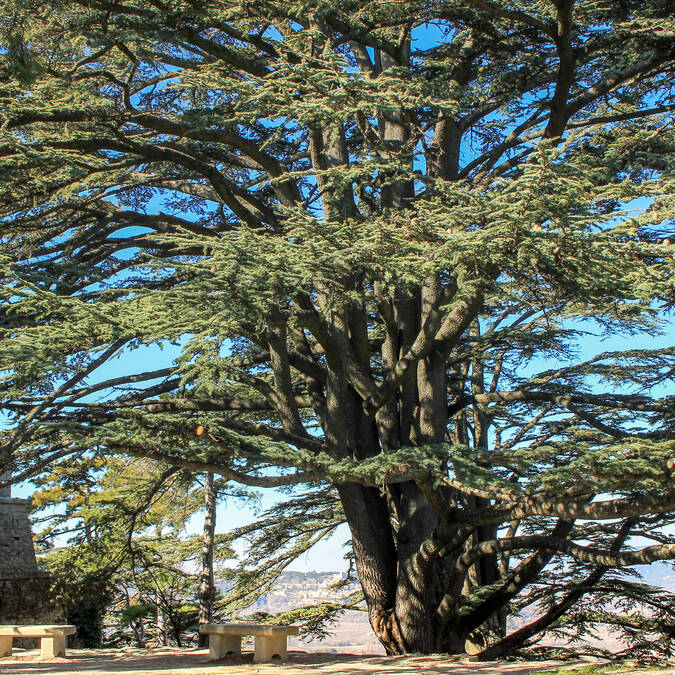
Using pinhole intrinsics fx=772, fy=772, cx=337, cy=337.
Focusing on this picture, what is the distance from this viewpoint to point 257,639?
8.84m

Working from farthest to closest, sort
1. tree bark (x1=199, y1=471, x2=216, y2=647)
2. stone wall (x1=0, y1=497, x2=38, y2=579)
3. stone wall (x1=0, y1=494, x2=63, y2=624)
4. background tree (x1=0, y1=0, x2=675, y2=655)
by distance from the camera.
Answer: stone wall (x1=0, y1=497, x2=38, y2=579) < stone wall (x1=0, y1=494, x2=63, y2=624) < tree bark (x1=199, y1=471, x2=216, y2=647) < background tree (x1=0, y1=0, x2=675, y2=655)

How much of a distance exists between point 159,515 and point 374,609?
805cm

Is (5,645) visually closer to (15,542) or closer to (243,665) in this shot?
(243,665)

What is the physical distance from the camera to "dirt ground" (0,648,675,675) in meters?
6.90

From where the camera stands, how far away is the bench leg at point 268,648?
8.66m

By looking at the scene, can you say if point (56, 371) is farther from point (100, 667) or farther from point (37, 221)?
point (100, 667)

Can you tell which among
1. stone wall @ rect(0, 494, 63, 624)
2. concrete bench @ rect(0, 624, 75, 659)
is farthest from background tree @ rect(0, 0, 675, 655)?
stone wall @ rect(0, 494, 63, 624)

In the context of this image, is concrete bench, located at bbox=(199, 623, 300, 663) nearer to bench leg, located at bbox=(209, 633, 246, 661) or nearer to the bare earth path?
bench leg, located at bbox=(209, 633, 246, 661)

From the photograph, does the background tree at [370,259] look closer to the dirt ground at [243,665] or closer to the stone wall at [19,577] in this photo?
the dirt ground at [243,665]

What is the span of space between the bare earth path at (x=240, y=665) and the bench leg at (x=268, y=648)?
0.12 m

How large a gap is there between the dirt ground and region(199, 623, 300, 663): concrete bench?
155 mm

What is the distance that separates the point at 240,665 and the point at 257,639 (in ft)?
1.47

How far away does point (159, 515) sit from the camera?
51.9 ft

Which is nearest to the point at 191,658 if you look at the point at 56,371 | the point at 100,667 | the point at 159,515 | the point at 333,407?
the point at 100,667
